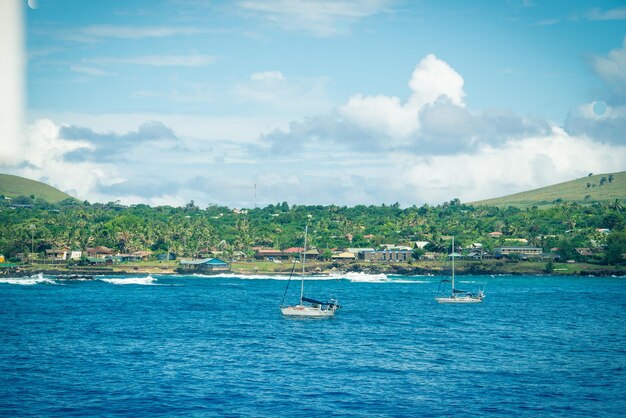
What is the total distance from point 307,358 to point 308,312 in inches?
1191

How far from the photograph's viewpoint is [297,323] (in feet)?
295

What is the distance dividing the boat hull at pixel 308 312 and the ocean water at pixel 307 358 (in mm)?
1358

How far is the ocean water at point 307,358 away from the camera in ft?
157

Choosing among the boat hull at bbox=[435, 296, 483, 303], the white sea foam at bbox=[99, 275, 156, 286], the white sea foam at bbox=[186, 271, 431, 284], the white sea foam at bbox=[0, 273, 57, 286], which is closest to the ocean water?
the boat hull at bbox=[435, 296, 483, 303]

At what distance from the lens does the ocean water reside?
4775cm

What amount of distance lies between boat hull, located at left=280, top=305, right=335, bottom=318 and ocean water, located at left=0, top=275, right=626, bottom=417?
1358 mm

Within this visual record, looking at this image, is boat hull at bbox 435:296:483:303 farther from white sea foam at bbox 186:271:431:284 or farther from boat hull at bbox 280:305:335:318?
white sea foam at bbox 186:271:431:284

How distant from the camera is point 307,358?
2552 inches

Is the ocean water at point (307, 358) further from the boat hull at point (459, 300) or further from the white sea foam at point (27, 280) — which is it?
the white sea foam at point (27, 280)

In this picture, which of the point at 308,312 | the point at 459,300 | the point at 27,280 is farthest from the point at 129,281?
the point at 459,300

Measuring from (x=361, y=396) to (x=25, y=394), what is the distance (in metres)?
24.0

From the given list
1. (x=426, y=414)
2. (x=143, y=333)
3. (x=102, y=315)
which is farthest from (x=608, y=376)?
(x=102, y=315)

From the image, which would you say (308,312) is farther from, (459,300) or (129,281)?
(129,281)

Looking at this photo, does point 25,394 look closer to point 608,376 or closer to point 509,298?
point 608,376
